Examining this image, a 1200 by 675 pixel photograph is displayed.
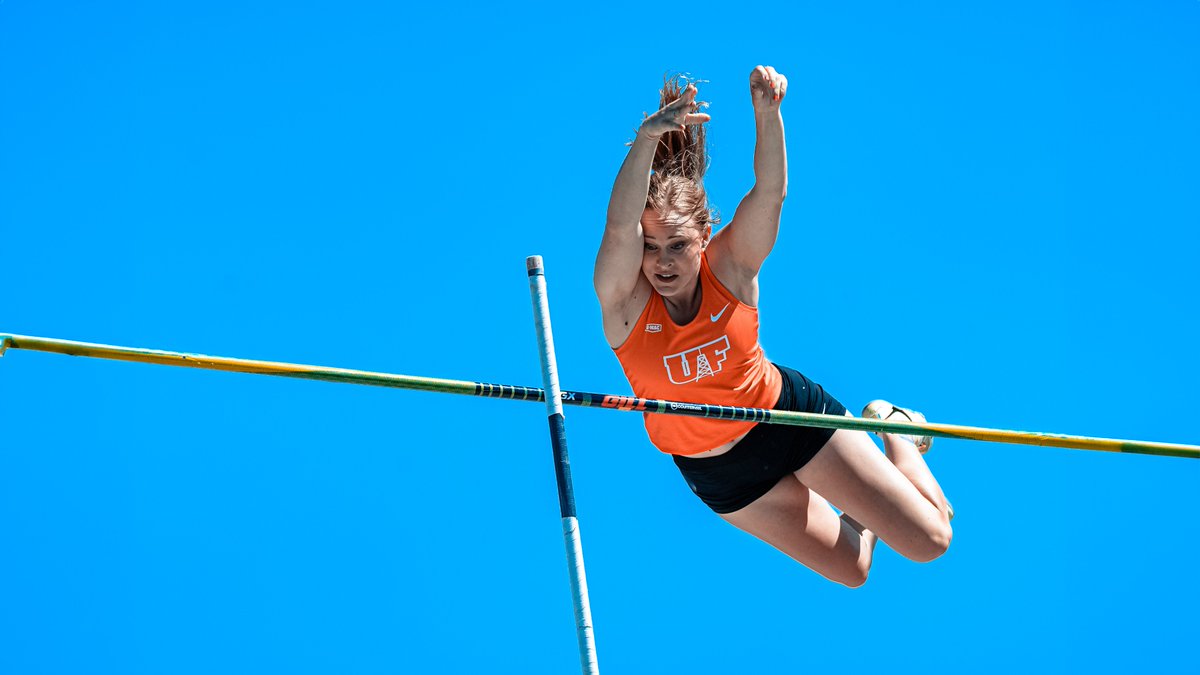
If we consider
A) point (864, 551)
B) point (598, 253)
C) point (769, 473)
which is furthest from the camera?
point (864, 551)

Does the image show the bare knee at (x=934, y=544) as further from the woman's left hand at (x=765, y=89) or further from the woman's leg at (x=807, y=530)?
the woman's left hand at (x=765, y=89)

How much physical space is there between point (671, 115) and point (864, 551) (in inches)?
Result: 84.5

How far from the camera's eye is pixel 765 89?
17.7ft

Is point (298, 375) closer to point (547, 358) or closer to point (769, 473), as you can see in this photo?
point (547, 358)

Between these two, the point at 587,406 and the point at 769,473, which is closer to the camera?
the point at 587,406

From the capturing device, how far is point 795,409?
6035 millimetres

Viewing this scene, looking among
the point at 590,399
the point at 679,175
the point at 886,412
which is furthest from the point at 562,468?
the point at 886,412

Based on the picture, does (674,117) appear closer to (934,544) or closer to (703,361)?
(703,361)

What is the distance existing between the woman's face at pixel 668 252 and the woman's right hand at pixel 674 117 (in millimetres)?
410

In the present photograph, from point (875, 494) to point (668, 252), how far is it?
125cm

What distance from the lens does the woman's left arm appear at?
17.8 feet

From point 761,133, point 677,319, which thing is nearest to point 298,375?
point 677,319

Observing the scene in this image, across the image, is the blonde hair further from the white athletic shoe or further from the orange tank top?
the white athletic shoe

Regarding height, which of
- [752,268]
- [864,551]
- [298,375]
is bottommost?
[864,551]
